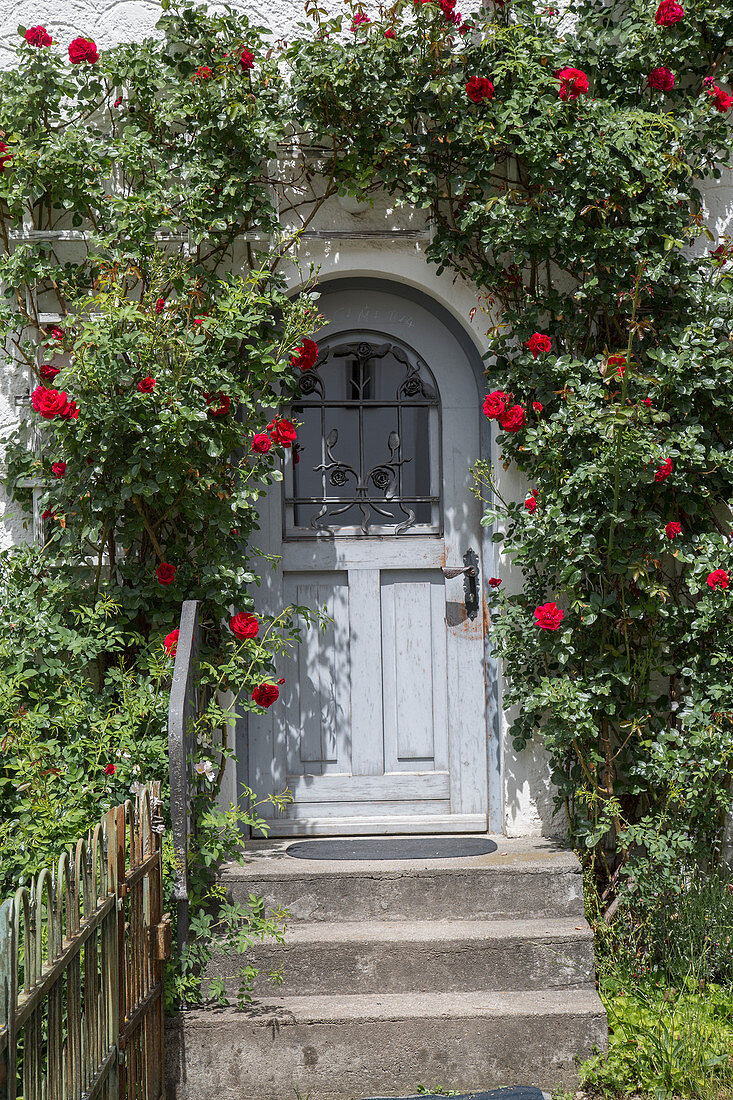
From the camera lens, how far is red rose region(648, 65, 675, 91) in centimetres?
369

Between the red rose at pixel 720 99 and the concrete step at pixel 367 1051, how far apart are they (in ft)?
11.2

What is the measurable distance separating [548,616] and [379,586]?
887 millimetres

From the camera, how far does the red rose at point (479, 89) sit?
12.1 ft

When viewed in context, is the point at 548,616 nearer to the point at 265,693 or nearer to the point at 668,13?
the point at 265,693

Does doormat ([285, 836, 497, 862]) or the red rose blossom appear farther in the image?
doormat ([285, 836, 497, 862])

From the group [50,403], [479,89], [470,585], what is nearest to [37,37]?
[50,403]

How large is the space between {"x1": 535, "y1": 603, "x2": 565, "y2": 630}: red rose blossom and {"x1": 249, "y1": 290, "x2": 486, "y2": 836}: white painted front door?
588 millimetres

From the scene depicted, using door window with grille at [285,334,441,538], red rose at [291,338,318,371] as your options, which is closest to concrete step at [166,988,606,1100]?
door window with grille at [285,334,441,538]

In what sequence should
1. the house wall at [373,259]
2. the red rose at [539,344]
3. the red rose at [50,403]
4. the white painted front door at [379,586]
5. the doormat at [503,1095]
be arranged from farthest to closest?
the white painted front door at [379,586] → the house wall at [373,259] → the red rose at [539,344] → the red rose at [50,403] → the doormat at [503,1095]

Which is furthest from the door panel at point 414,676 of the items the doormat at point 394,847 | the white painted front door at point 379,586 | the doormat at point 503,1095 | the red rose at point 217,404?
the doormat at point 503,1095

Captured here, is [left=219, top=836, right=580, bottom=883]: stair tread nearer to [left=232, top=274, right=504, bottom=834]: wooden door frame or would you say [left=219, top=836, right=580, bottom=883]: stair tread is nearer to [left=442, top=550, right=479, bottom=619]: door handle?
[left=232, top=274, right=504, bottom=834]: wooden door frame

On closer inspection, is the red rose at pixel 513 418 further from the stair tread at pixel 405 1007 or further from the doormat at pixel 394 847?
the stair tread at pixel 405 1007

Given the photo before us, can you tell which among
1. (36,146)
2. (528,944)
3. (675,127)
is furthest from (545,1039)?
(36,146)

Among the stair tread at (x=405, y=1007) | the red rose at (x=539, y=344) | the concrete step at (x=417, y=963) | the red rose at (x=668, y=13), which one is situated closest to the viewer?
the stair tread at (x=405, y=1007)
